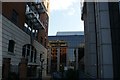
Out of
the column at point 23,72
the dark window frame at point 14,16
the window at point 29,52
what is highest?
the dark window frame at point 14,16

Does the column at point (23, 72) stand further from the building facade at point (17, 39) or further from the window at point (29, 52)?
the window at point (29, 52)

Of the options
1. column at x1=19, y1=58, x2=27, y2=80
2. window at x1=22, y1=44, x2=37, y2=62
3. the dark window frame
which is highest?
the dark window frame

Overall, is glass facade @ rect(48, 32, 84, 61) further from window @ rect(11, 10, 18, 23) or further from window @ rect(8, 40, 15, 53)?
window @ rect(8, 40, 15, 53)

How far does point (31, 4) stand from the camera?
38.2 m

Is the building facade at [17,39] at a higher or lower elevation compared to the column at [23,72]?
higher

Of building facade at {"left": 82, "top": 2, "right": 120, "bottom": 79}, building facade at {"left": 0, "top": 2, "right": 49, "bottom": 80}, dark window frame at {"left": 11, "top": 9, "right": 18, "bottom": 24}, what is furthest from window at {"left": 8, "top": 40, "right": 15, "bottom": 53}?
building facade at {"left": 82, "top": 2, "right": 120, "bottom": 79}

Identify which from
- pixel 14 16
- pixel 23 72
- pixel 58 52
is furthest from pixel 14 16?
pixel 58 52

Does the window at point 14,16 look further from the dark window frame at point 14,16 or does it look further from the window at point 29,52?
the window at point 29,52

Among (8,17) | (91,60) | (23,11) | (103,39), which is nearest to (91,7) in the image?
(91,60)

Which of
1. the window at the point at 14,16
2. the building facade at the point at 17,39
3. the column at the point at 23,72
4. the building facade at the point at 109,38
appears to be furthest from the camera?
the window at the point at 14,16

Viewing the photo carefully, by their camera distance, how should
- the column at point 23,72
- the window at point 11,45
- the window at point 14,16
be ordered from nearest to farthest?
the column at point 23,72 < the window at point 11,45 < the window at point 14,16

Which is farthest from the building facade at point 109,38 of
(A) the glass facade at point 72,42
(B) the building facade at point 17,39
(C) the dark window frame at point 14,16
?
(A) the glass facade at point 72,42

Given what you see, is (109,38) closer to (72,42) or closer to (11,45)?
(11,45)

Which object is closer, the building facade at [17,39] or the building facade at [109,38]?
the building facade at [109,38]
